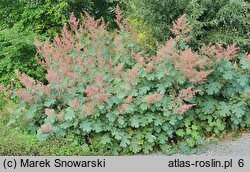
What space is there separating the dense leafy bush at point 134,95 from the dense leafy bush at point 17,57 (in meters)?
1.34

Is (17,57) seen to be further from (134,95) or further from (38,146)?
(134,95)

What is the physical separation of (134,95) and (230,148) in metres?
1.39

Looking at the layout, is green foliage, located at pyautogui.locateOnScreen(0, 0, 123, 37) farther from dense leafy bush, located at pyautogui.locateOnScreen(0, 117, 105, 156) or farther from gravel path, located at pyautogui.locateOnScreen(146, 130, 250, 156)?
gravel path, located at pyautogui.locateOnScreen(146, 130, 250, 156)

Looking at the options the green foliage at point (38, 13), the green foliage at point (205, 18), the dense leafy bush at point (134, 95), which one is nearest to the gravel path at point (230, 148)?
the dense leafy bush at point (134, 95)

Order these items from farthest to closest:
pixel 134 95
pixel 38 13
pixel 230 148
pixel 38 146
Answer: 1. pixel 38 13
2. pixel 230 148
3. pixel 134 95
4. pixel 38 146

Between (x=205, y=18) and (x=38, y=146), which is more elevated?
(x=205, y=18)

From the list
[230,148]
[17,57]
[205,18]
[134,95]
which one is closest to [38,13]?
[17,57]

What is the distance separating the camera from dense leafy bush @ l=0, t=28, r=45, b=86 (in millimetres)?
7727

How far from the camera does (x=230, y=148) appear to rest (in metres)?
6.09

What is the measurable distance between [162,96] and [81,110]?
3.26 ft

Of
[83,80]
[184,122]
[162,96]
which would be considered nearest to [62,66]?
[83,80]

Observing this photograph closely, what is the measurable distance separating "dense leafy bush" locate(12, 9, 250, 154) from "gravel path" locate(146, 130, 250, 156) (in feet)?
0.54

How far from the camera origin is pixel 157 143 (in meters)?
6.10

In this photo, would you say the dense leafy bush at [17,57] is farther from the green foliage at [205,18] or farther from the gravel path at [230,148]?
the gravel path at [230,148]
